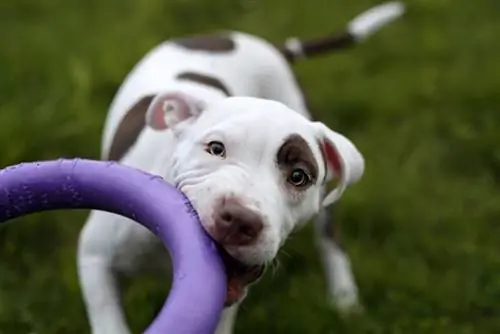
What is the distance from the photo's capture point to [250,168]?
3.01 meters

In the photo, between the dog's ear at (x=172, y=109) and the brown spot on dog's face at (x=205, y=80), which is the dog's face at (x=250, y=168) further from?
the brown spot on dog's face at (x=205, y=80)

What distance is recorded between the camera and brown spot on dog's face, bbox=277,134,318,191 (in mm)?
3094

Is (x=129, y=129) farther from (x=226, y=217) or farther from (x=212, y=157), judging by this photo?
(x=226, y=217)

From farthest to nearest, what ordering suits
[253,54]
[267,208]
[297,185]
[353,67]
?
[353,67] → [253,54] → [297,185] → [267,208]

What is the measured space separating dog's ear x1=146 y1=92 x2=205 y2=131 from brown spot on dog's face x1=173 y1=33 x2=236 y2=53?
87cm

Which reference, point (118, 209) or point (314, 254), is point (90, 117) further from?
point (118, 209)

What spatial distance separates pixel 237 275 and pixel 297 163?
1.13 feet

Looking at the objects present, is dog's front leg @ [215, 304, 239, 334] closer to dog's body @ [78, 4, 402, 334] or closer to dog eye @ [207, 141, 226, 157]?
dog's body @ [78, 4, 402, 334]

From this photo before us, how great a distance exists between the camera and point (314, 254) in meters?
4.54

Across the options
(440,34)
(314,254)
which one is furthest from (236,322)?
(440,34)

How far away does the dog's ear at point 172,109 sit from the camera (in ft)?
11.1

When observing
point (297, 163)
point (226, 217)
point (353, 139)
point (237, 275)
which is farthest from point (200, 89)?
point (353, 139)

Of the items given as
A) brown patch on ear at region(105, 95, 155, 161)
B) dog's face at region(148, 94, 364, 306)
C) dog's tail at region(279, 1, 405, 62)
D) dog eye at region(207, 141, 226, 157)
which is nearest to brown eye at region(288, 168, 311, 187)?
dog's face at region(148, 94, 364, 306)

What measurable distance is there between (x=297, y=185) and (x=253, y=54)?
1.35 meters
